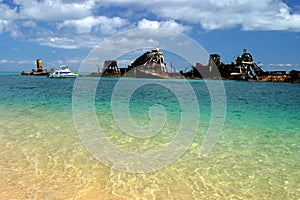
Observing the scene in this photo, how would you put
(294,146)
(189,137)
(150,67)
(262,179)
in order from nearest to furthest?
1. (262,179)
2. (294,146)
3. (189,137)
4. (150,67)

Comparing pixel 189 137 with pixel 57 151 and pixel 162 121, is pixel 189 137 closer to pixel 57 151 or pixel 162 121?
pixel 162 121

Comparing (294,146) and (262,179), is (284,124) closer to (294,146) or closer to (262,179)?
(294,146)

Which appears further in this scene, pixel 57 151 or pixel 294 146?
pixel 294 146

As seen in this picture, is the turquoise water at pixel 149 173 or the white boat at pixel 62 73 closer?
the turquoise water at pixel 149 173

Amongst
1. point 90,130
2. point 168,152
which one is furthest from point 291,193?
point 90,130

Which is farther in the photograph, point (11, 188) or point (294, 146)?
point (294, 146)

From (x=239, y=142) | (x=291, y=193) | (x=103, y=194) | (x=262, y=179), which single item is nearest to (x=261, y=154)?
(x=239, y=142)

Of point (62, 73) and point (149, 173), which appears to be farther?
point (62, 73)

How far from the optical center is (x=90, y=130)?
1076 cm

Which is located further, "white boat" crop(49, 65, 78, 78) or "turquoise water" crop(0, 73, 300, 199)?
"white boat" crop(49, 65, 78, 78)

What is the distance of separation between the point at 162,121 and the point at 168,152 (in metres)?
5.37

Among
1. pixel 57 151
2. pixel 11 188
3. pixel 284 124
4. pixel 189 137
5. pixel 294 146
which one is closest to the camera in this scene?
pixel 11 188

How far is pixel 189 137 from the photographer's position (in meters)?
10.1

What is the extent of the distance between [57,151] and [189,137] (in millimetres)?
4398
